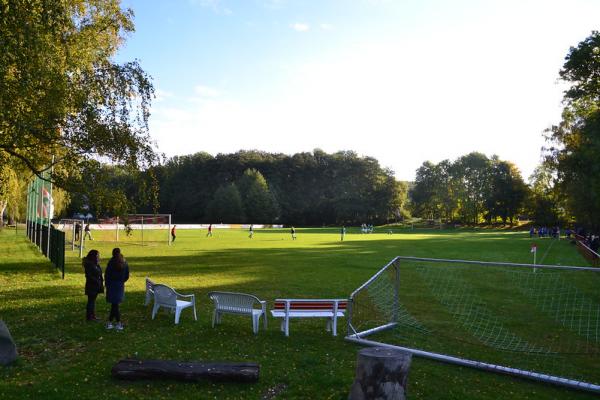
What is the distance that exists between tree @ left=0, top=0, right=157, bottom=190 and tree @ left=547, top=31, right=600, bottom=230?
27.8m

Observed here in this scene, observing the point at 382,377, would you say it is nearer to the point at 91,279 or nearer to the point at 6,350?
the point at 6,350

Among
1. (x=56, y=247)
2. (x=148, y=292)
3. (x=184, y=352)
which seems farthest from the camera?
(x=56, y=247)

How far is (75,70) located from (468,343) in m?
11.9

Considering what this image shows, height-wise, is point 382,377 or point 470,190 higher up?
point 470,190

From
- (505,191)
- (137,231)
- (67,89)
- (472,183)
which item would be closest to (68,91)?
(67,89)

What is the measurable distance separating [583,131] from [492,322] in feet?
102

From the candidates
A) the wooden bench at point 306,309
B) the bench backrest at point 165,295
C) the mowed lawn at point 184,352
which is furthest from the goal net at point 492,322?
the bench backrest at point 165,295

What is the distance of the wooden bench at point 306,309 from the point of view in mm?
9773

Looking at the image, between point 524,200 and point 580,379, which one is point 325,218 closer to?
point 524,200

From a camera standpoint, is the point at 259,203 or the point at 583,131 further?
the point at 259,203

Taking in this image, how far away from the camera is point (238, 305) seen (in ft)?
33.5

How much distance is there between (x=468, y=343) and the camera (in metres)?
9.81

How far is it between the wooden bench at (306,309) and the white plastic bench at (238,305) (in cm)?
37

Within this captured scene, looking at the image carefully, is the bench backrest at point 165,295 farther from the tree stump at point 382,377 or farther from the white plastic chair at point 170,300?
the tree stump at point 382,377
